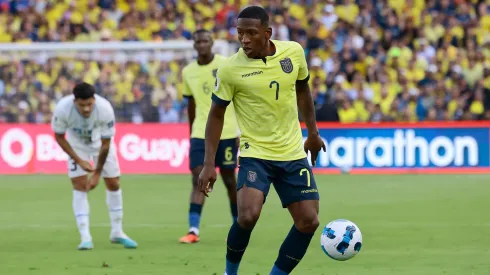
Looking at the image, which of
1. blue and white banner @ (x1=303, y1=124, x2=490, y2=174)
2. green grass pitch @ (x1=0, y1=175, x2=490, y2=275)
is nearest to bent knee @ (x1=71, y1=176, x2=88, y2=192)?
green grass pitch @ (x1=0, y1=175, x2=490, y2=275)

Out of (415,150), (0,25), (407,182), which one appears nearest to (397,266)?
(407,182)

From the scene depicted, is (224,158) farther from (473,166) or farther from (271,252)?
(473,166)

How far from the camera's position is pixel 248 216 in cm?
788

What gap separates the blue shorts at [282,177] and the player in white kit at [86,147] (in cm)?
350

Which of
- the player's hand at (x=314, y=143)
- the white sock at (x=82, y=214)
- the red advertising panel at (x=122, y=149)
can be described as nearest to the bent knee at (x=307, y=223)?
the player's hand at (x=314, y=143)

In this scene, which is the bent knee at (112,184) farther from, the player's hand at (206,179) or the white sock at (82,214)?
the player's hand at (206,179)

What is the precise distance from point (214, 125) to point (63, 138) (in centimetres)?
364

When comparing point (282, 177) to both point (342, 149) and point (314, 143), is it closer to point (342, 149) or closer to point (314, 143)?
point (314, 143)

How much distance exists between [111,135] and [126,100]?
1183 cm

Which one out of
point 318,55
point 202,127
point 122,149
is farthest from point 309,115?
point 318,55

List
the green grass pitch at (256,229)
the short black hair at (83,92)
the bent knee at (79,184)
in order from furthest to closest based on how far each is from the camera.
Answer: the bent knee at (79,184)
the short black hair at (83,92)
the green grass pitch at (256,229)

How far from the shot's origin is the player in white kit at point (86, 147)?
36.7 feet

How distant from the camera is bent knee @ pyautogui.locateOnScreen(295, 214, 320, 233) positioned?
313 inches

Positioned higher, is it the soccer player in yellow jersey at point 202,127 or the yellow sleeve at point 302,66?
the yellow sleeve at point 302,66
